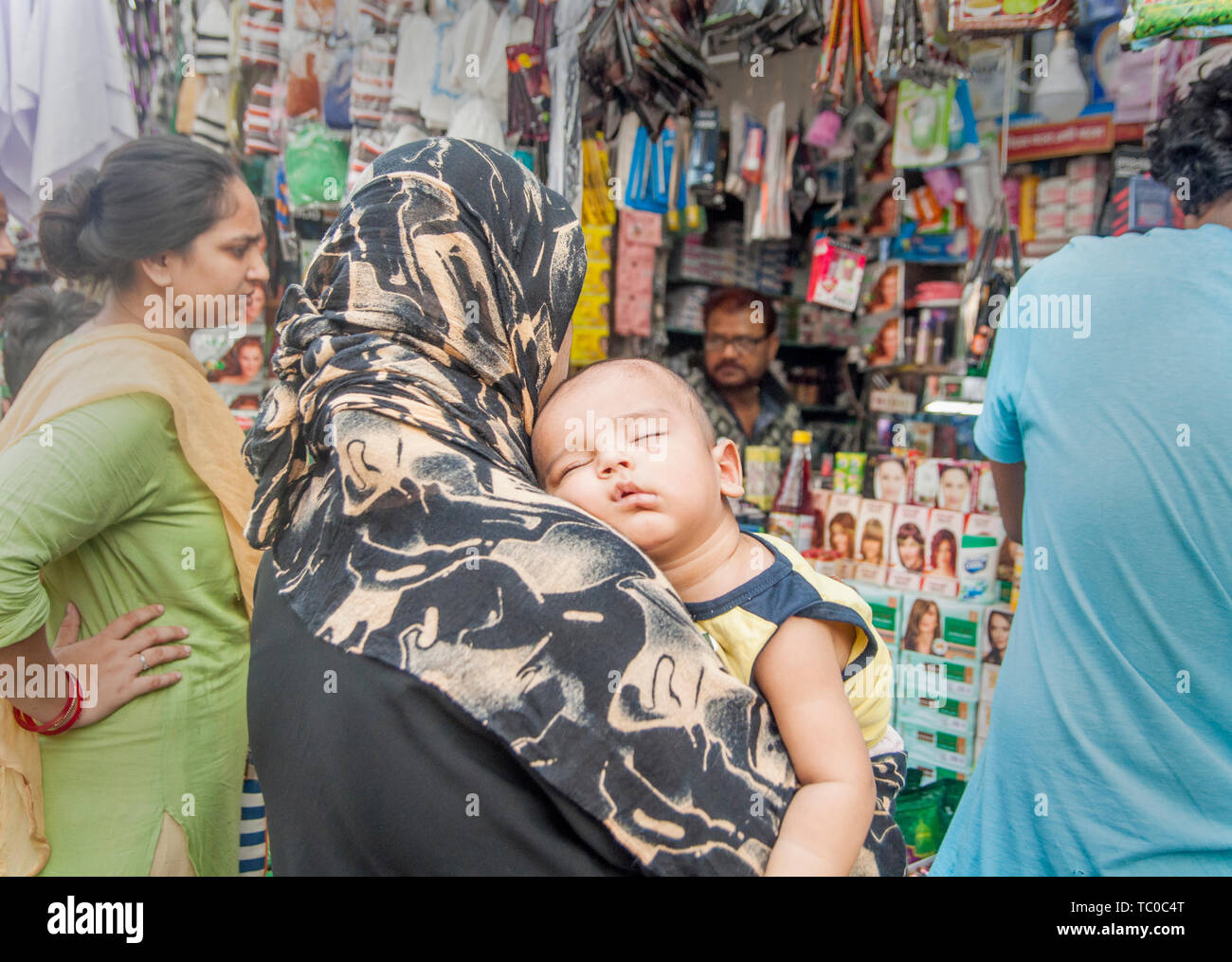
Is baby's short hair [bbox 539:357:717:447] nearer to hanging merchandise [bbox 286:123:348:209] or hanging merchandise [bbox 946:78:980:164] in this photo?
hanging merchandise [bbox 946:78:980:164]

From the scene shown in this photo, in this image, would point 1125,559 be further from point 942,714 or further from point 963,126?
point 963,126

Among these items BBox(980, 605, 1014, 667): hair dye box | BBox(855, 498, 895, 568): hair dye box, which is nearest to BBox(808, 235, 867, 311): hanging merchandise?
BBox(855, 498, 895, 568): hair dye box

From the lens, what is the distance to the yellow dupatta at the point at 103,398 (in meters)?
1.83

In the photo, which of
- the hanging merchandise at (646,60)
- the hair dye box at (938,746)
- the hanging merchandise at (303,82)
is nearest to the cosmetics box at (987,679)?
the hair dye box at (938,746)

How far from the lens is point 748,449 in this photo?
13.8 feet

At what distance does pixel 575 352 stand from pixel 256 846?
301 cm

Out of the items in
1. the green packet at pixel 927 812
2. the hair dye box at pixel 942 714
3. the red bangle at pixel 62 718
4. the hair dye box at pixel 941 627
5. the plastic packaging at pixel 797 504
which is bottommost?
the green packet at pixel 927 812

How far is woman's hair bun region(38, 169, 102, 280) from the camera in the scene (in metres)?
2.10

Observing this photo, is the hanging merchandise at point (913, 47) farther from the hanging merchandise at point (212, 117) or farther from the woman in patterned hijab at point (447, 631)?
the hanging merchandise at point (212, 117)

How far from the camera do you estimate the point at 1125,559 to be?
166 cm

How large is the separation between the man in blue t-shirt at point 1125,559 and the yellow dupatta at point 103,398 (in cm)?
161

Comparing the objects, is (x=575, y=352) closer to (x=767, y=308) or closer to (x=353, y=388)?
(x=767, y=308)

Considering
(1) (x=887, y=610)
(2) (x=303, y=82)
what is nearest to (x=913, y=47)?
(1) (x=887, y=610)
